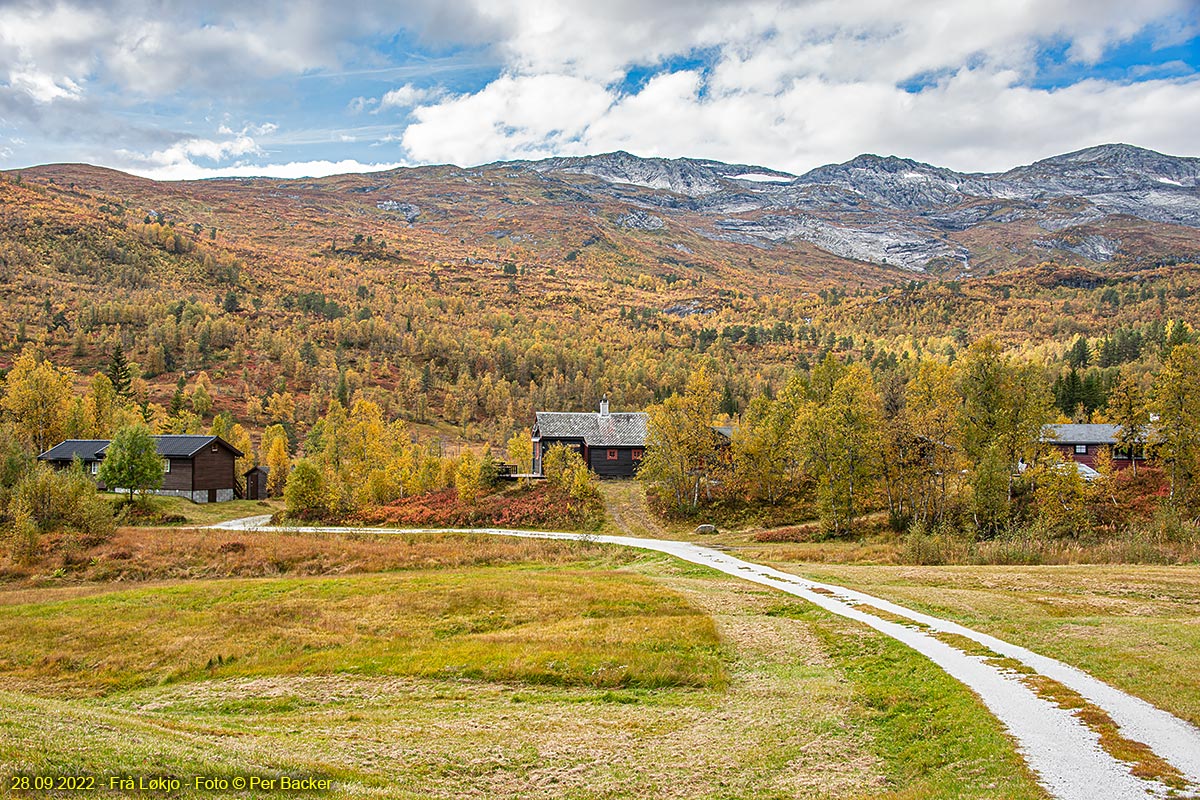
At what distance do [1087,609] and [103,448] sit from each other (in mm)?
89285

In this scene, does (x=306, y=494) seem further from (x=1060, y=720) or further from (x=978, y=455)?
(x=1060, y=720)

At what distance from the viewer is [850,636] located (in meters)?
21.7

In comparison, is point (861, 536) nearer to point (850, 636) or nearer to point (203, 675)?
point (850, 636)

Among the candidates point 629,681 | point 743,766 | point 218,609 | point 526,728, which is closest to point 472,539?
point 218,609

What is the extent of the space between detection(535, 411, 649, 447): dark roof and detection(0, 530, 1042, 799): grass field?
49257mm

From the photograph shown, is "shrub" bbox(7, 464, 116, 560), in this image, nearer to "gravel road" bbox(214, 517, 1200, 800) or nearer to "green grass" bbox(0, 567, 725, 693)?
"green grass" bbox(0, 567, 725, 693)

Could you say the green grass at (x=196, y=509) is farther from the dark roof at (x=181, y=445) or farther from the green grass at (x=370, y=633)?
the green grass at (x=370, y=633)

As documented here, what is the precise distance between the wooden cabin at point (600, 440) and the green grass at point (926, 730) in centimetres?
6672

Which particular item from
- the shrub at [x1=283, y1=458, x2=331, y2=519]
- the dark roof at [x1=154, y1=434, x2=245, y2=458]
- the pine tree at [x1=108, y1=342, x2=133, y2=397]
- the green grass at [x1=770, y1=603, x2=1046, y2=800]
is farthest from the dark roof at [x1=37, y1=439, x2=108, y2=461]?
the green grass at [x1=770, y1=603, x2=1046, y2=800]

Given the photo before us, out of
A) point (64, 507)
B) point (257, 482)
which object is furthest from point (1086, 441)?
point (257, 482)

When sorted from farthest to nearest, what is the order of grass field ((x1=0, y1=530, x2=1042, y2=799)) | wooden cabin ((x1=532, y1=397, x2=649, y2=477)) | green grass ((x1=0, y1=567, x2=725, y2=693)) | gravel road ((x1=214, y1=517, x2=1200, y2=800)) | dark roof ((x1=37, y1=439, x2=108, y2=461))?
wooden cabin ((x1=532, y1=397, x2=649, y2=477))
dark roof ((x1=37, y1=439, x2=108, y2=461))
green grass ((x1=0, y1=567, x2=725, y2=693))
grass field ((x1=0, y1=530, x2=1042, y2=799))
gravel road ((x1=214, y1=517, x2=1200, y2=800))

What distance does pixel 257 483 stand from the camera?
9594 centimetres

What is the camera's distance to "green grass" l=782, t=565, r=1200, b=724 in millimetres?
15984

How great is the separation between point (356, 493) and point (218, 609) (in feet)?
146
